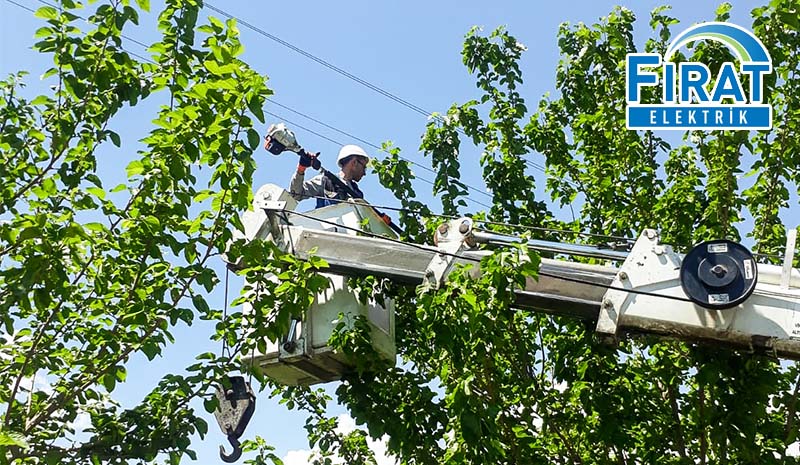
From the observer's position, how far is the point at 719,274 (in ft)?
23.4

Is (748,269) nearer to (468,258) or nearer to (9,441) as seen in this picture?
(468,258)

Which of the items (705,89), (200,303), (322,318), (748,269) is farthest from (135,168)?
(705,89)

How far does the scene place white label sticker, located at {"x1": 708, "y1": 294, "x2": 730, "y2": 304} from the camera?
23.1ft

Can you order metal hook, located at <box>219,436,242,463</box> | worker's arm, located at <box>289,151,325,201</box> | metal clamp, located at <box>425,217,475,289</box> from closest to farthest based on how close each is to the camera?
metal hook, located at <box>219,436,242,463</box> → metal clamp, located at <box>425,217,475,289</box> → worker's arm, located at <box>289,151,325,201</box>

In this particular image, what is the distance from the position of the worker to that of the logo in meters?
2.81

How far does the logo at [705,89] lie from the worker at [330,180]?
2811 millimetres

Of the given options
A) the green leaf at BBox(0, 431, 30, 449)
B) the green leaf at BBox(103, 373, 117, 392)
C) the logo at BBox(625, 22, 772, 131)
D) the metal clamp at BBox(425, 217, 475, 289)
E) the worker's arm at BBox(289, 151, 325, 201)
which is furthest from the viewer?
the logo at BBox(625, 22, 772, 131)

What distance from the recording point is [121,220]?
6633 mm

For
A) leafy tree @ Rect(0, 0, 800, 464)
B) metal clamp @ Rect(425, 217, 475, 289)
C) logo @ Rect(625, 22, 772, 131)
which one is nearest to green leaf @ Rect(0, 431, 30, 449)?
leafy tree @ Rect(0, 0, 800, 464)

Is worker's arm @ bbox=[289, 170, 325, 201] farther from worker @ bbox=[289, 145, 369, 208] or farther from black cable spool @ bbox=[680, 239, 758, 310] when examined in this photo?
black cable spool @ bbox=[680, 239, 758, 310]

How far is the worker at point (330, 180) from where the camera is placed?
28.3ft

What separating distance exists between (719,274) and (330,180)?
3447mm

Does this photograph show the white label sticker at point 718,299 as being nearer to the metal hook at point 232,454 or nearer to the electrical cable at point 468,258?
the electrical cable at point 468,258

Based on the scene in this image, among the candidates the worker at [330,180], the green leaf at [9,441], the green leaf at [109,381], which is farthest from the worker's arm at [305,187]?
the green leaf at [9,441]
